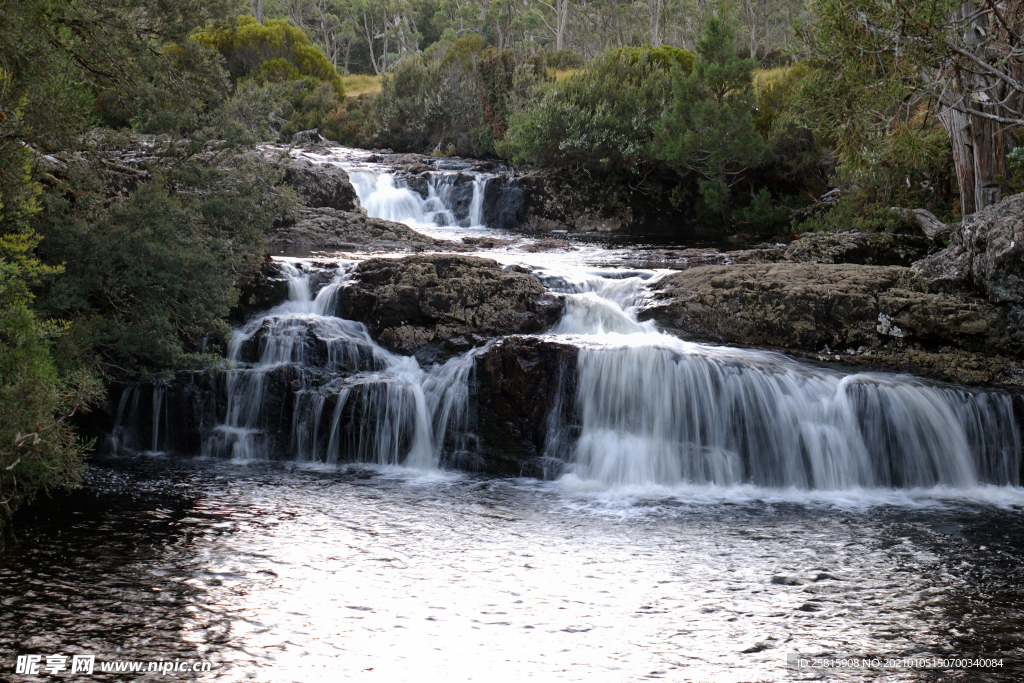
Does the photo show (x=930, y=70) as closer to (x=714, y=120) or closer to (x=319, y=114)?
(x=714, y=120)

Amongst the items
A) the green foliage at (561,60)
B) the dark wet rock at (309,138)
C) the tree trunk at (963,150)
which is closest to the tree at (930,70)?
the tree trunk at (963,150)

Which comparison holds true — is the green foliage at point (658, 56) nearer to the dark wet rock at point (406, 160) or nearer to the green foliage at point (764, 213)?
the green foliage at point (764, 213)

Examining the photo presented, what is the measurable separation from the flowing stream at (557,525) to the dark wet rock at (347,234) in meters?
4.70

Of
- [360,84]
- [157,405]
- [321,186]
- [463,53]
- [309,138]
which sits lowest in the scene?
[157,405]

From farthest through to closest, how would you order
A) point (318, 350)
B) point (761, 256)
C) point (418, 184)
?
point (418, 184), point (761, 256), point (318, 350)

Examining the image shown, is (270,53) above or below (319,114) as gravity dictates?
above

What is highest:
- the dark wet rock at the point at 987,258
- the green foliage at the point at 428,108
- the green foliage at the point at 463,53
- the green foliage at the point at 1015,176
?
the green foliage at the point at 463,53

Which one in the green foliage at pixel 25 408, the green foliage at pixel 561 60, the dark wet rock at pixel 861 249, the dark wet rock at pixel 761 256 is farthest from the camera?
the green foliage at pixel 561 60

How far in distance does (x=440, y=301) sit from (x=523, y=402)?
239 centimetres

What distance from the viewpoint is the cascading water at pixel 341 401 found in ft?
34.6

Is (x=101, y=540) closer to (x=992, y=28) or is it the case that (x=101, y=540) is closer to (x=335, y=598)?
(x=335, y=598)

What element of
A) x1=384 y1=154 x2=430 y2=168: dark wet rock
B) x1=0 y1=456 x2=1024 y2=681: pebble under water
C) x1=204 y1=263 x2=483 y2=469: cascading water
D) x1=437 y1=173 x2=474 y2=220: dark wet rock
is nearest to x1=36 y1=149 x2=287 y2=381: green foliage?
x1=204 y1=263 x2=483 y2=469: cascading water

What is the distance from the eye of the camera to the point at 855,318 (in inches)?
440

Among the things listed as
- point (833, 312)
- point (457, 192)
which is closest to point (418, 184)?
point (457, 192)
